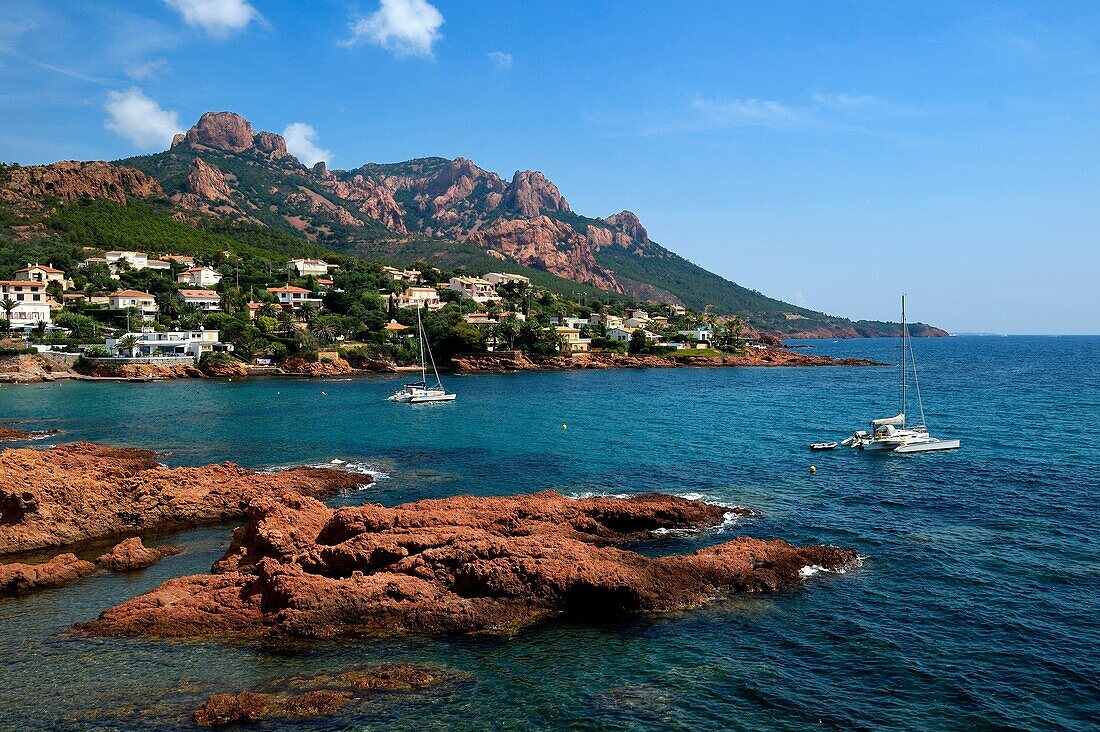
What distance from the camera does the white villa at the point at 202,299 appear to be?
112125 millimetres

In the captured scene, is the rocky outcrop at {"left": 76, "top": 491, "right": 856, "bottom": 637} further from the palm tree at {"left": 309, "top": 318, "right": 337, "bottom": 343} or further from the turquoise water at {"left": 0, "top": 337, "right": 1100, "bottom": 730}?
the palm tree at {"left": 309, "top": 318, "right": 337, "bottom": 343}

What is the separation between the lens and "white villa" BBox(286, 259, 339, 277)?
14038 centimetres

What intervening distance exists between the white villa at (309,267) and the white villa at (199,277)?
18.3 meters

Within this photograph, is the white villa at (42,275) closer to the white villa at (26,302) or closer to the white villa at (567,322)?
the white villa at (26,302)

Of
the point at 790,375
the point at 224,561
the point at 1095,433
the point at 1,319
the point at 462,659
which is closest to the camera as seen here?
the point at 462,659

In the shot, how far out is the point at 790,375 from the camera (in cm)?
10131

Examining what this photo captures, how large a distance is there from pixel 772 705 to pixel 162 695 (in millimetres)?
12575

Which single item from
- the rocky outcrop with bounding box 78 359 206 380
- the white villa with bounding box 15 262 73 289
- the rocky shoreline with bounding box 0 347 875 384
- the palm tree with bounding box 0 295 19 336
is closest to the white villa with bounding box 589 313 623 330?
the rocky shoreline with bounding box 0 347 875 384

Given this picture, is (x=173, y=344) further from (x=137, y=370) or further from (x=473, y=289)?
(x=473, y=289)

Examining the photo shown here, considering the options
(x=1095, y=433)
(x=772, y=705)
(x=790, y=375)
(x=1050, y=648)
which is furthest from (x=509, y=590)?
(x=790, y=375)

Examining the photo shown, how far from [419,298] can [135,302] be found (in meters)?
50.0

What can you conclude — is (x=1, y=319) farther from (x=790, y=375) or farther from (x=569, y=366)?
(x=790, y=375)

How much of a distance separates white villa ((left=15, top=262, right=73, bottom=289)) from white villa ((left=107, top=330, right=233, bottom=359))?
26551mm

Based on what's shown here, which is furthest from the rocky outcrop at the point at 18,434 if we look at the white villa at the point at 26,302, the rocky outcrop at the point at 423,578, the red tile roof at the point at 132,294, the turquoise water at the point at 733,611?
the red tile roof at the point at 132,294
